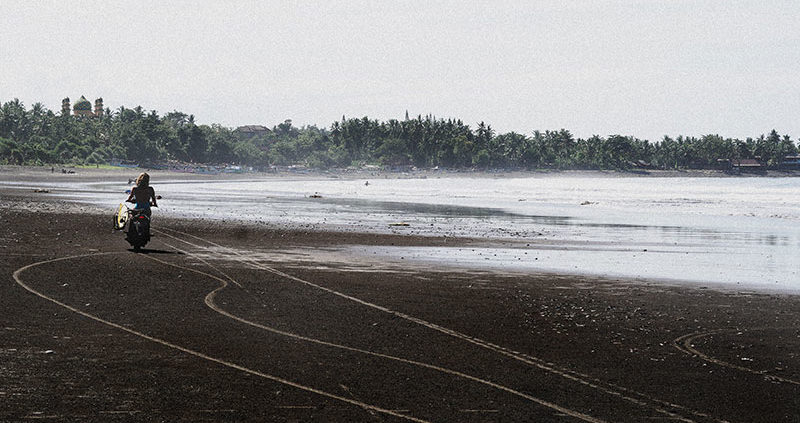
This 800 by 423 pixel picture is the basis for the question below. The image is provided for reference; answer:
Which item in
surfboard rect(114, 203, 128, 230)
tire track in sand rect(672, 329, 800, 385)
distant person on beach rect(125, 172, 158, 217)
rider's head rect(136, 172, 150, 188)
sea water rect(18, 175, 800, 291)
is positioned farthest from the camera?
surfboard rect(114, 203, 128, 230)

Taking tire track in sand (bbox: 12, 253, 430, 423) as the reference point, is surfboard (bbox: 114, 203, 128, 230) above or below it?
above

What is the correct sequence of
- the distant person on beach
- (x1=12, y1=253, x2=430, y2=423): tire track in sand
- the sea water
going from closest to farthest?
(x1=12, y1=253, x2=430, y2=423): tire track in sand → the sea water → the distant person on beach

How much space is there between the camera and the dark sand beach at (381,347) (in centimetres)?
735

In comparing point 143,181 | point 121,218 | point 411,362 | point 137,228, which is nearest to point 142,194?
point 143,181

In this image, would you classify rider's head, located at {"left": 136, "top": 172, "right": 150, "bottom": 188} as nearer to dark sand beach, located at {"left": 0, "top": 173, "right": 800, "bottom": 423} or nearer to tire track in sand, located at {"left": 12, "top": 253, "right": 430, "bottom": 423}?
dark sand beach, located at {"left": 0, "top": 173, "right": 800, "bottom": 423}

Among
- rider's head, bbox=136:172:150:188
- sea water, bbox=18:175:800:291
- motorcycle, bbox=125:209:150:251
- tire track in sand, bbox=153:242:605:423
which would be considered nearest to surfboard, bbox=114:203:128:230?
motorcycle, bbox=125:209:150:251

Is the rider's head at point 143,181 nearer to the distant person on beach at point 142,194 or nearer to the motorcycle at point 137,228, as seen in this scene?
the distant person on beach at point 142,194

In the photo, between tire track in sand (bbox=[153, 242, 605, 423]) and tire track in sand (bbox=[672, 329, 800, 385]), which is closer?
tire track in sand (bbox=[153, 242, 605, 423])

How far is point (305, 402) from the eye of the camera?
24.4 ft

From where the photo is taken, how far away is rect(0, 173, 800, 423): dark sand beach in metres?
7.35

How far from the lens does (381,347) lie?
9758 millimetres

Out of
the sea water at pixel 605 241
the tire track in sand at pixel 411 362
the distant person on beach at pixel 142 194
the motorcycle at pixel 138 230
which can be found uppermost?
the distant person on beach at pixel 142 194

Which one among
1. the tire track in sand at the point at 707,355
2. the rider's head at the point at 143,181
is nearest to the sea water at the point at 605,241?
the tire track in sand at the point at 707,355

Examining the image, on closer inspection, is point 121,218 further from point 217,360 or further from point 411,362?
point 411,362
